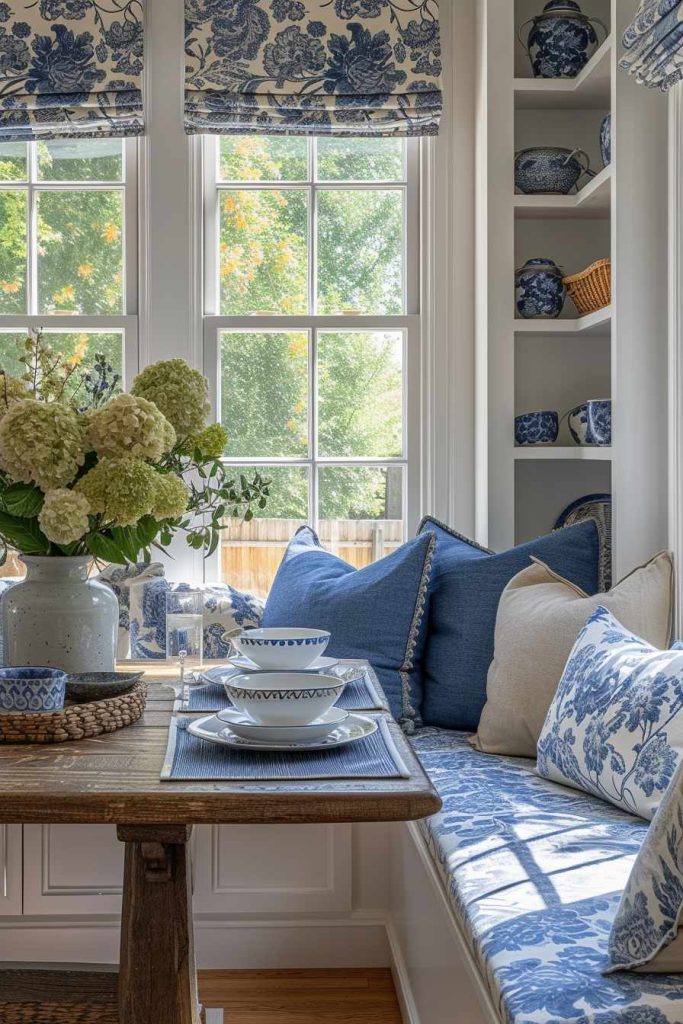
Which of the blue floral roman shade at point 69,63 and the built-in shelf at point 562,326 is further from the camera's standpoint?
the blue floral roman shade at point 69,63

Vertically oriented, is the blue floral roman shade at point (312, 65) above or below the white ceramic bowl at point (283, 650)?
above

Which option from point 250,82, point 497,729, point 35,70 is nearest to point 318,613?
point 497,729

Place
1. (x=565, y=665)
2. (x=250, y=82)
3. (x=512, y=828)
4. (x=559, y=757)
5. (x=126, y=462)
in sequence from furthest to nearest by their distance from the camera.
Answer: (x=250, y=82), (x=565, y=665), (x=559, y=757), (x=512, y=828), (x=126, y=462)

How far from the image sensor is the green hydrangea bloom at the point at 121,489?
5.00 ft

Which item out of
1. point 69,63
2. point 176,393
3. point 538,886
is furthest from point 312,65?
point 538,886

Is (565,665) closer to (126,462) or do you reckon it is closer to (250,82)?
(126,462)

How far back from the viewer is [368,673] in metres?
1.97

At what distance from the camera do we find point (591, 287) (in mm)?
2787

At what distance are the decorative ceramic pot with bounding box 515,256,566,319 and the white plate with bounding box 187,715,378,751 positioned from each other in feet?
5.69

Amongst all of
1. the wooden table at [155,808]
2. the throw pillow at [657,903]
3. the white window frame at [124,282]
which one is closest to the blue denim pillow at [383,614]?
the wooden table at [155,808]

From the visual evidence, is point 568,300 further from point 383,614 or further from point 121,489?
point 121,489

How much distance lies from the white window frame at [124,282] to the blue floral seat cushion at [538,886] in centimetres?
164

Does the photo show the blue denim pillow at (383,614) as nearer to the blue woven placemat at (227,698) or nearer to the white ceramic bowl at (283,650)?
the blue woven placemat at (227,698)

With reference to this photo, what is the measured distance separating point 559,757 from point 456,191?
1.85 m
